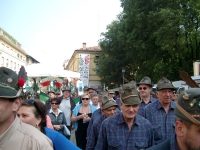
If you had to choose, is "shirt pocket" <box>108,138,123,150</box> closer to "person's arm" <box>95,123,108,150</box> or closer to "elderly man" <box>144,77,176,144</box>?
"person's arm" <box>95,123,108,150</box>

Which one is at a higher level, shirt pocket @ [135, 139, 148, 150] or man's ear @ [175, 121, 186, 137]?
man's ear @ [175, 121, 186, 137]

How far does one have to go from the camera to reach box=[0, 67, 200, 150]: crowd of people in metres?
1.91

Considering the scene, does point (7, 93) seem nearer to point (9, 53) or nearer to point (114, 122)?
point (114, 122)

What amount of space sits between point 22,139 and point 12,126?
0.14 meters

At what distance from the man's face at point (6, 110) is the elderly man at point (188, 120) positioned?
112 centimetres

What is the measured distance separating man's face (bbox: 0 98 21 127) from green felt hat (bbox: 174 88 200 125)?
44.4 inches

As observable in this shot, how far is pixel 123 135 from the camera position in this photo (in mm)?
3535

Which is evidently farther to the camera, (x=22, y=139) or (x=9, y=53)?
(x=9, y=53)

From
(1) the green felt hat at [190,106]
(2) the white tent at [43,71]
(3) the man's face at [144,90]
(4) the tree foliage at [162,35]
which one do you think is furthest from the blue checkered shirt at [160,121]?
(4) the tree foliage at [162,35]

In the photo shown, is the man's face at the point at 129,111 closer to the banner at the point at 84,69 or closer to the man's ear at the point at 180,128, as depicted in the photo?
the man's ear at the point at 180,128

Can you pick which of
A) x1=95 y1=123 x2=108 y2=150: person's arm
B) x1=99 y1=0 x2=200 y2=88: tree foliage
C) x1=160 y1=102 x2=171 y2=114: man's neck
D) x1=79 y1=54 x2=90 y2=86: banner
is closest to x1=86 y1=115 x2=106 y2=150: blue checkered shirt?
x1=95 y1=123 x2=108 y2=150: person's arm

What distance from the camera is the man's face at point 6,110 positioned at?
6.53 ft

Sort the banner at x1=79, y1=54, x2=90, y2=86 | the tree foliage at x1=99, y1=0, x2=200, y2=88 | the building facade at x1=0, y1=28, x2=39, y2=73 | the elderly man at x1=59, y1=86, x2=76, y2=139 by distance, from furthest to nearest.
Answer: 1. the building facade at x1=0, y1=28, x2=39, y2=73
2. the tree foliage at x1=99, y1=0, x2=200, y2=88
3. the banner at x1=79, y1=54, x2=90, y2=86
4. the elderly man at x1=59, y1=86, x2=76, y2=139

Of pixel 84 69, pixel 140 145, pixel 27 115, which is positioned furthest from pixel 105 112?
pixel 84 69
